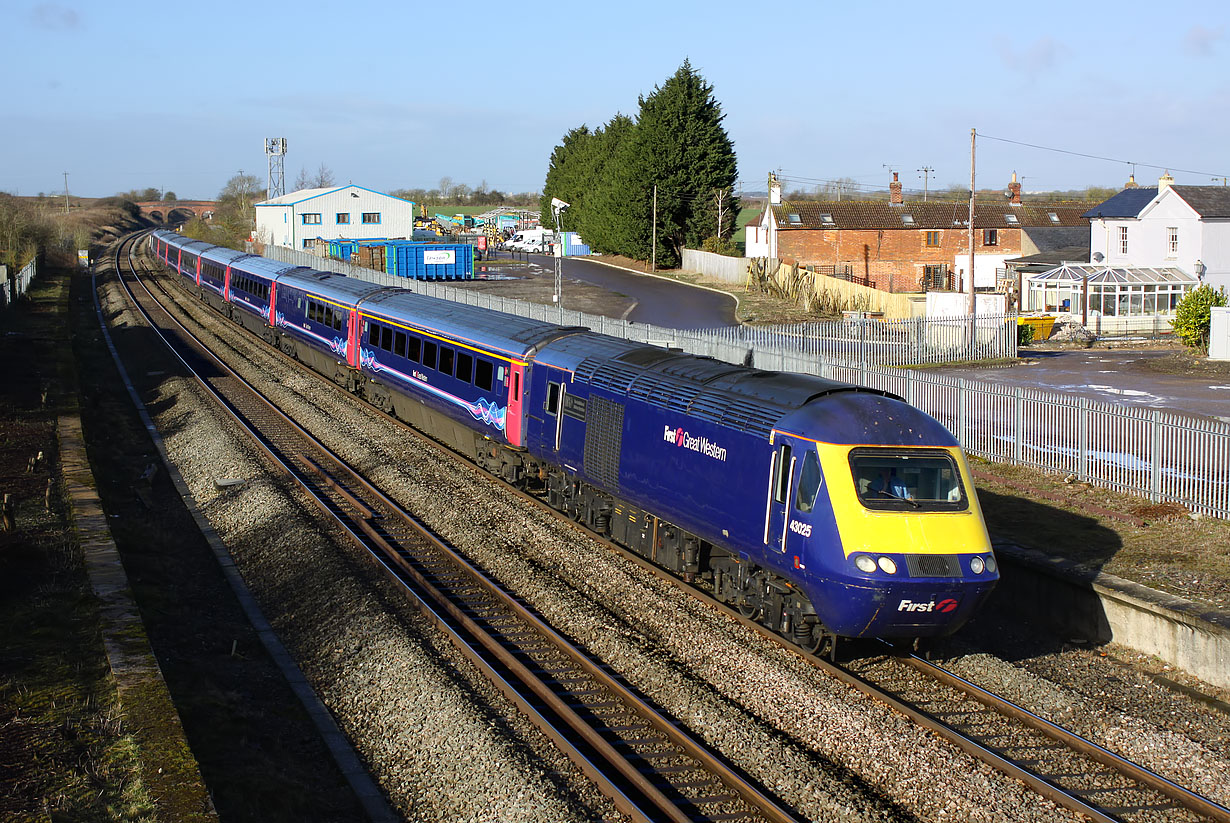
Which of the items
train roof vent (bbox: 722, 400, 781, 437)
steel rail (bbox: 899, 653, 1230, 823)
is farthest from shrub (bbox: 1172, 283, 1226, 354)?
steel rail (bbox: 899, 653, 1230, 823)

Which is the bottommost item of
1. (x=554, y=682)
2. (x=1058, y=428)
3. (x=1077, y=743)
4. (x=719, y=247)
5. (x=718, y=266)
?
(x=554, y=682)

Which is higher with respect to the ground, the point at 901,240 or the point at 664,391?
the point at 901,240

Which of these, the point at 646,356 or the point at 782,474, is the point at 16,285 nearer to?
the point at 646,356

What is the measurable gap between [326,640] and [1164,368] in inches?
1048

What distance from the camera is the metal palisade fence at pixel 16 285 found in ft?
141

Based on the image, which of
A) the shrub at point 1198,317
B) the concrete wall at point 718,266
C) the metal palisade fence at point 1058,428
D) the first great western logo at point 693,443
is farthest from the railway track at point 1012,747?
the concrete wall at point 718,266

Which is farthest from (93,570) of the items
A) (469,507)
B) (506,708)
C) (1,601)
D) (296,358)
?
(296,358)

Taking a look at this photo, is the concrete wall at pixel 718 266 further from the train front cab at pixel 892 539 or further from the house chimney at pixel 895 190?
the train front cab at pixel 892 539

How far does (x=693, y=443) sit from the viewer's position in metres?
12.6

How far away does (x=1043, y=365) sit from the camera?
32062 mm

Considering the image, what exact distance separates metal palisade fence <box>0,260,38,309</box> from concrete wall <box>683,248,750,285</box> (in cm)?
3485

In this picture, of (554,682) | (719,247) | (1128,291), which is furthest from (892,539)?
(719,247)

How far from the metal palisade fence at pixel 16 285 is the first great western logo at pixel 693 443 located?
126 feet

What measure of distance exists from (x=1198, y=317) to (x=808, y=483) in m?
29.3
